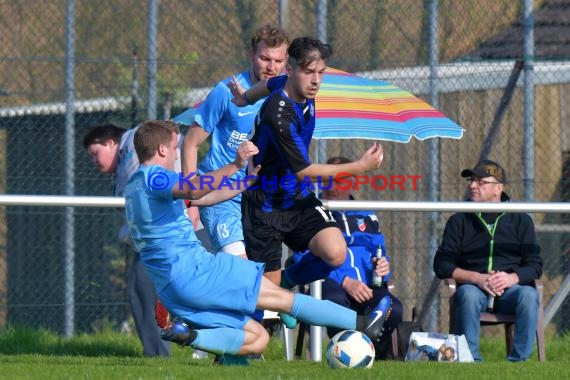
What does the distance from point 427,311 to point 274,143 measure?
380cm

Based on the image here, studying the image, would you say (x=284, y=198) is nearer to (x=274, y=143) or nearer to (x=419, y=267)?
(x=274, y=143)

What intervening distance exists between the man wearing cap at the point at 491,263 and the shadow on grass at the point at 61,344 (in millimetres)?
2589

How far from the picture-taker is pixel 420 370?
6941 millimetres

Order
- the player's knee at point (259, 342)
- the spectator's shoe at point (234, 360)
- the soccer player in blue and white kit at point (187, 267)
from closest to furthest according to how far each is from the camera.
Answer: the soccer player in blue and white kit at point (187, 267) < the player's knee at point (259, 342) < the spectator's shoe at point (234, 360)

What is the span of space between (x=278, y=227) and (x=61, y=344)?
316 cm

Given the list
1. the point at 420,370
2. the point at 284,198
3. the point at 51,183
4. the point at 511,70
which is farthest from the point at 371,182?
the point at 420,370

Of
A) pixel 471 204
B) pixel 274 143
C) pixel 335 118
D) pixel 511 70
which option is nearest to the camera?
pixel 274 143

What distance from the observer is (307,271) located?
7871mm

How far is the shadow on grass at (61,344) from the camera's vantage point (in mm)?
9812

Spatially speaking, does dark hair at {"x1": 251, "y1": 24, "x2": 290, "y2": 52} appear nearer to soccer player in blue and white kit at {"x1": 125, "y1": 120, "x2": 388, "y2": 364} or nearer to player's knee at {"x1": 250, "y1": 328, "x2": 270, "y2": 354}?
soccer player in blue and white kit at {"x1": 125, "y1": 120, "x2": 388, "y2": 364}

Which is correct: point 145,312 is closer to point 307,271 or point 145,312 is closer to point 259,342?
point 307,271

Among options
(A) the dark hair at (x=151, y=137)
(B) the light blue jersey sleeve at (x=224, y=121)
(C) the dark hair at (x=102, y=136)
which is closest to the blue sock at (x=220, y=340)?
(A) the dark hair at (x=151, y=137)

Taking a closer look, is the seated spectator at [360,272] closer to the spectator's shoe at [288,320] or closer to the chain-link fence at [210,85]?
the spectator's shoe at [288,320]

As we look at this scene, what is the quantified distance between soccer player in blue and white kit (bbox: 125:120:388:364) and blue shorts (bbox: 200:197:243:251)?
4.09 ft
